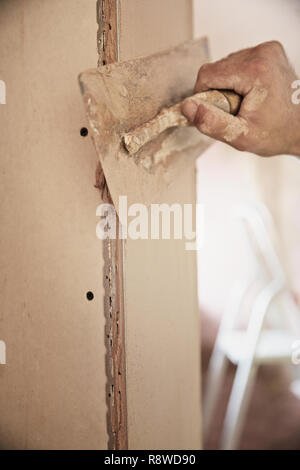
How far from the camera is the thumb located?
0.45 meters

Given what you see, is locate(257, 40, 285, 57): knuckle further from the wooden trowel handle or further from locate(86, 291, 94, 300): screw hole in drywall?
locate(86, 291, 94, 300): screw hole in drywall

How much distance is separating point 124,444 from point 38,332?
0.65ft

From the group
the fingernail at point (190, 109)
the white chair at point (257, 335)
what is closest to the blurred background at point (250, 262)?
the white chair at point (257, 335)

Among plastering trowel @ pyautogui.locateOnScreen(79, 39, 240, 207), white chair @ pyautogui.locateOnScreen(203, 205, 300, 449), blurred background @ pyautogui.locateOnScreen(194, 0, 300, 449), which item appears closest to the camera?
plastering trowel @ pyautogui.locateOnScreen(79, 39, 240, 207)

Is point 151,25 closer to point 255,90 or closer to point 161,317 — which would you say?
point 255,90

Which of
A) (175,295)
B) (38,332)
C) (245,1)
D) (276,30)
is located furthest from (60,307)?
(245,1)

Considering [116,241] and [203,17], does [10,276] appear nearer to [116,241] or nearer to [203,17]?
[116,241]

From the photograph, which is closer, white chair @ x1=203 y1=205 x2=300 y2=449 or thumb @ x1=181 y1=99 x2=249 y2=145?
thumb @ x1=181 y1=99 x2=249 y2=145

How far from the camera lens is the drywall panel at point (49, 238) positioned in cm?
49

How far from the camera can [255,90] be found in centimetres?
49

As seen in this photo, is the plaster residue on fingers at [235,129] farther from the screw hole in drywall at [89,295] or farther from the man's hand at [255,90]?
the screw hole in drywall at [89,295]

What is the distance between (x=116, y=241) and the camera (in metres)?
0.48

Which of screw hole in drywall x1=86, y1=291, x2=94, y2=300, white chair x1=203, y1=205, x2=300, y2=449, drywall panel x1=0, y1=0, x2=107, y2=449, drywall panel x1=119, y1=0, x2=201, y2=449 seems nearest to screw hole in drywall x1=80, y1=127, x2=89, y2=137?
drywall panel x1=0, y1=0, x2=107, y2=449

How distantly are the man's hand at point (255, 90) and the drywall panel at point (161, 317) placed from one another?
0.11 meters
